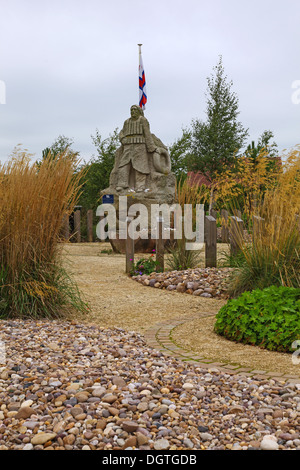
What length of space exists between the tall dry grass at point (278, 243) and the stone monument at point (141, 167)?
20.2ft

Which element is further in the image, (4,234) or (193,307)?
(193,307)

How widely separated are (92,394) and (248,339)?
5.18 ft

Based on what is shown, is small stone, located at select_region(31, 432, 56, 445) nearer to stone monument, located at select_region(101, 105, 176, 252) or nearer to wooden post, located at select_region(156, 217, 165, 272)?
wooden post, located at select_region(156, 217, 165, 272)

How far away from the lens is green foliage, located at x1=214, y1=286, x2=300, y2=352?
3.46 m

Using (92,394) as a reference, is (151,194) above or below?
above

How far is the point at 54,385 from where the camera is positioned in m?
2.58

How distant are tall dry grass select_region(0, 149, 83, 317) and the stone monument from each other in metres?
6.74

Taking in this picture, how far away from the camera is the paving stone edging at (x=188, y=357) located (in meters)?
2.91

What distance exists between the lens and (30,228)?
13.2 ft

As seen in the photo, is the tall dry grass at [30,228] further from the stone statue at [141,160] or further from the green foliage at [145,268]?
the stone statue at [141,160]

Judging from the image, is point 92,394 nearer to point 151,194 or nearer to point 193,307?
point 193,307

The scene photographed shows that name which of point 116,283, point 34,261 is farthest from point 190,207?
point 34,261

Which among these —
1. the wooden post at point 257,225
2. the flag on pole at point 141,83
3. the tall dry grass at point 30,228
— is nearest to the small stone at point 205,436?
the tall dry grass at point 30,228
